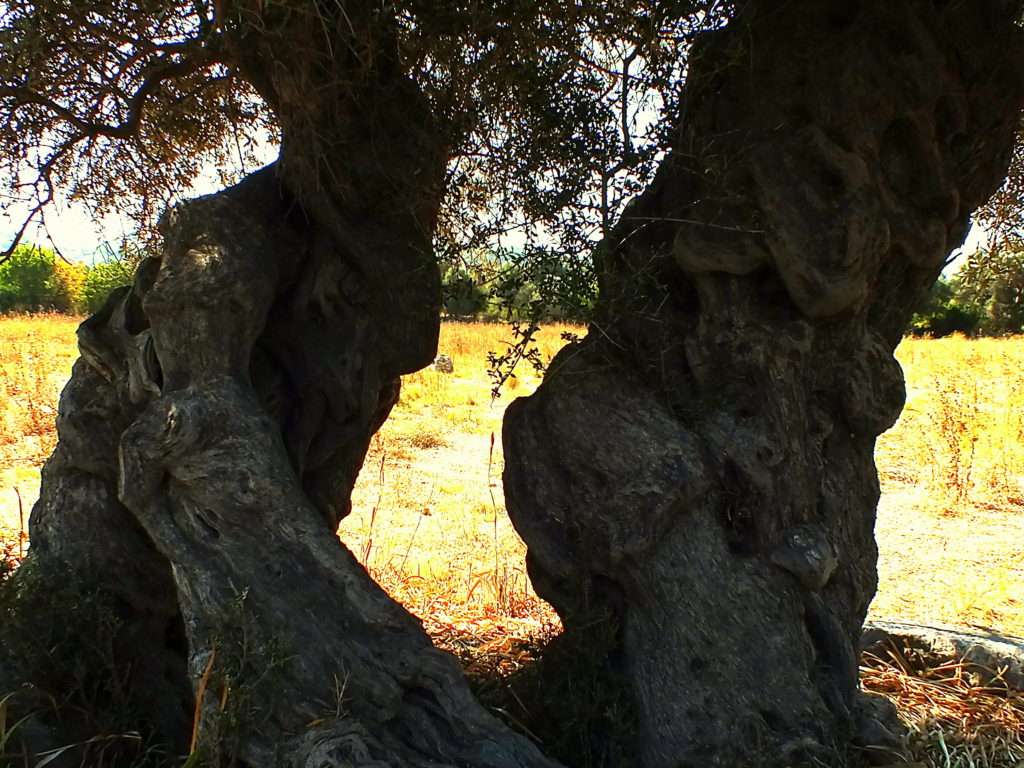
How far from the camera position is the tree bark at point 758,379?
3.21 metres

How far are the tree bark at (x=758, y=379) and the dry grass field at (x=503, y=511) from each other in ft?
2.16

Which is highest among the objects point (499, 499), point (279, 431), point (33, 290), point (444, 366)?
point (33, 290)

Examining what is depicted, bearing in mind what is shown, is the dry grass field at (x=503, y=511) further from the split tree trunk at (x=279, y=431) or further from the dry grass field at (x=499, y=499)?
the split tree trunk at (x=279, y=431)

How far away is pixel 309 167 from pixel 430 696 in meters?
2.09

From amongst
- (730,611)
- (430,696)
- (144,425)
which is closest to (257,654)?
(430,696)

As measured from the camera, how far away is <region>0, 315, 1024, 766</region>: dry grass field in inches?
218

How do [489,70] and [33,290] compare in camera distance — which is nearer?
[489,70]

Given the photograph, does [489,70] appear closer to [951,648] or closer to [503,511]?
[951,648]

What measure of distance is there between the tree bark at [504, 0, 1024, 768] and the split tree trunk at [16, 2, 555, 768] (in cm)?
73

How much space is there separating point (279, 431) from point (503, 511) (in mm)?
5991

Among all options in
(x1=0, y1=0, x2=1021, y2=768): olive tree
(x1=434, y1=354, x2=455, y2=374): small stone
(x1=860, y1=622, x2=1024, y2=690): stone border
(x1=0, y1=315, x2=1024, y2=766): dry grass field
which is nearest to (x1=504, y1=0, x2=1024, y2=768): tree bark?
(x1=0, y1=0, x2=1021, y2=768): olive tree

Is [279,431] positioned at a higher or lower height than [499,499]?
higher

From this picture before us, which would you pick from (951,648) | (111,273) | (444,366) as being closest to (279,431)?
(111,273)

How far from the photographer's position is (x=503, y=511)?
9.21 meters
